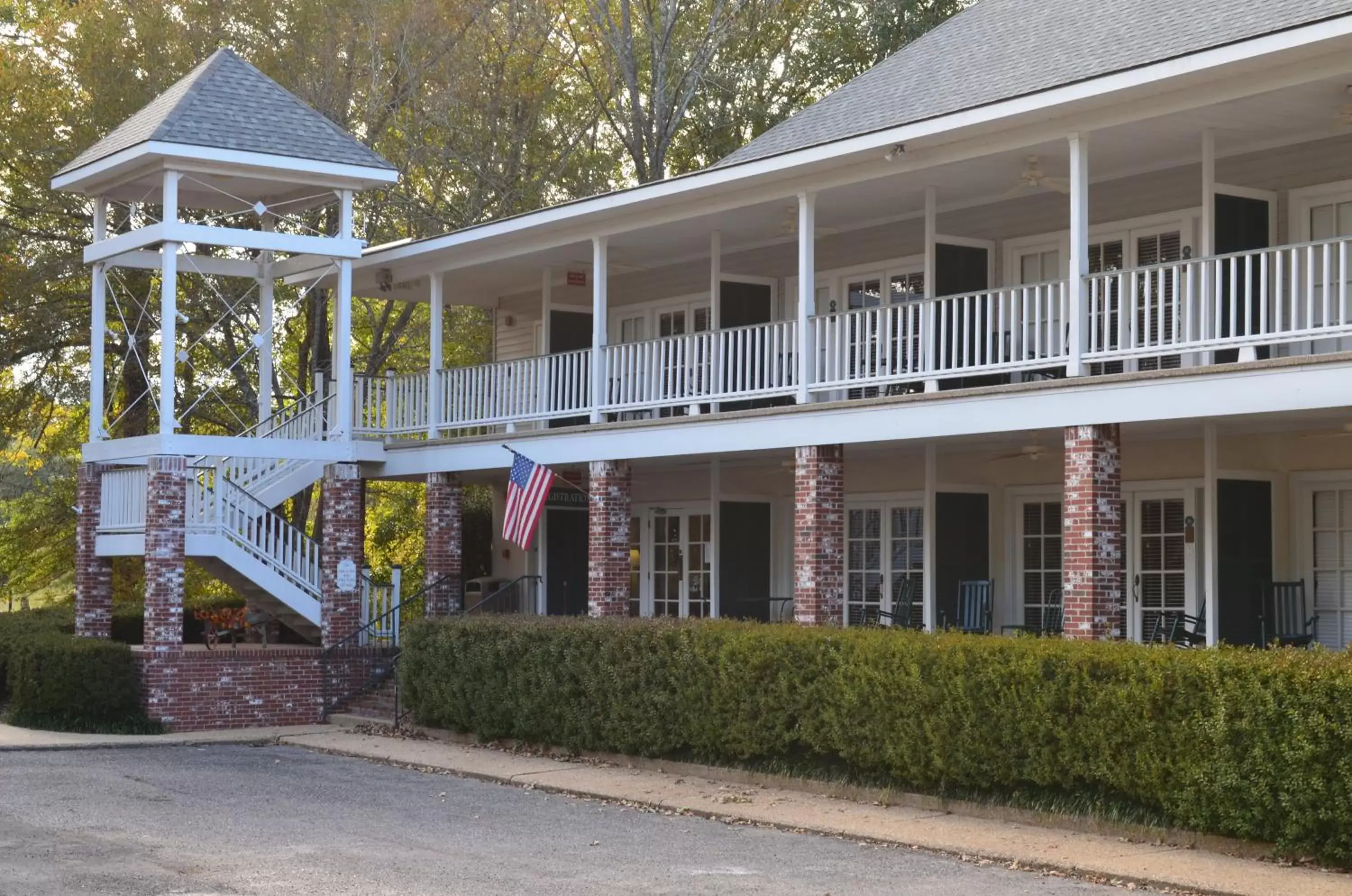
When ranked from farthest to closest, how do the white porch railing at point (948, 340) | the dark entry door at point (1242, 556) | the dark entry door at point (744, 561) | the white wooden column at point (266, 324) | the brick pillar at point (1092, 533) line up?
1. the white wooden column at point (266, 324)
2. the dark entry door at point (744, 561)
3. the dark entry door at point (1242, 556)
4. the white porch railing at point (948, 340)
5. the brick pillar at point (1092, 533)

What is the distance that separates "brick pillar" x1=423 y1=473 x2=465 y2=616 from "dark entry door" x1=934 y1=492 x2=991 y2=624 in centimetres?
701

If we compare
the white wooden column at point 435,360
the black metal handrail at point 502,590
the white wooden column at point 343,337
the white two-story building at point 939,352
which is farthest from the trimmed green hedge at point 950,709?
the black metal handrail at point 502,590

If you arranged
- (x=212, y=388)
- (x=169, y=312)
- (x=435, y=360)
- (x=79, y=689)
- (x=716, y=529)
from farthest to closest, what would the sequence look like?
(x=435, y=360) < (x=212, y=388) < (x=716, y=529) < (x=169, y=312) < (x=79, y=689)

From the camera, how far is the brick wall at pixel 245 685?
21469mm

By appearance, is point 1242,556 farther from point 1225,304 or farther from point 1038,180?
point 1038,180

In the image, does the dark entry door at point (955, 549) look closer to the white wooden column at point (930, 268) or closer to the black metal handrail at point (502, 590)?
the white wooden column at point (930, 268)

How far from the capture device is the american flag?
21219mm

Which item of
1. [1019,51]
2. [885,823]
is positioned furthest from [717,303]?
[885,823]

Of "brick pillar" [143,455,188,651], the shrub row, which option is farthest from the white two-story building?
the shrub row

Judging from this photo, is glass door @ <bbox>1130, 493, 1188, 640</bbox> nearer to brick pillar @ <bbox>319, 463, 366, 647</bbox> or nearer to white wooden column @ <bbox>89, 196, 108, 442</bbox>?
brick pillar @ <bbox>319, 463, 366, 647</bbox>

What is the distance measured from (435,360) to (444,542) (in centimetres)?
255

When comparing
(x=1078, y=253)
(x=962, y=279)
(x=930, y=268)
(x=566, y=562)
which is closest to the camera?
(x=1078, y=253)

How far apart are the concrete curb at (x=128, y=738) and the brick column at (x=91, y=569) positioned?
7.92ft

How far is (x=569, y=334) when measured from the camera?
85.5 ft
